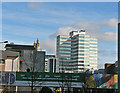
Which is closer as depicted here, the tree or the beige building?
the tree

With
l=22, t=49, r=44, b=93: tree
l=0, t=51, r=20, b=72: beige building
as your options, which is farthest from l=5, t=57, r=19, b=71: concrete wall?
l=22, t=49, r=44, b=93: tree

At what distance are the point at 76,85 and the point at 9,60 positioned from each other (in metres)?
21.9

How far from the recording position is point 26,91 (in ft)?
276

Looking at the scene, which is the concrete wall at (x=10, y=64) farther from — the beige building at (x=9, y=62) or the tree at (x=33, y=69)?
the tree at (x=33, y=69)

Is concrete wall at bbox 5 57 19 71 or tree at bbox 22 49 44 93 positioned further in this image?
concrete wall at bbox 5 57 19 71

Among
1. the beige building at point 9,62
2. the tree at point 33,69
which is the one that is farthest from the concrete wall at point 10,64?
the tree at point 33,69

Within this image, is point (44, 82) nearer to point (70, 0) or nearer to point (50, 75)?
point (50, 75)

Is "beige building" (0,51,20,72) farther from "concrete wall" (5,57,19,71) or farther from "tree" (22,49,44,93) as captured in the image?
"tree" (22,49,44,93)

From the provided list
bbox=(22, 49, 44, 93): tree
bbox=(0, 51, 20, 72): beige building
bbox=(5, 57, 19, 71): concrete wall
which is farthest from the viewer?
bbox=(5, 57, 19, 71): concrete wall

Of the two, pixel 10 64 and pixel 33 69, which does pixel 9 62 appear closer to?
pixel 10 64

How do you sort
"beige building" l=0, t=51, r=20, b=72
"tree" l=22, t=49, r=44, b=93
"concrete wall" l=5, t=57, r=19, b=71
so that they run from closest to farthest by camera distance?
"tree" l=22, t=49, r=44, b=93 → "beige building" l=0, t=51, r=20, b=72 → "concrete wall" l=5, t=57, r=19, b=71

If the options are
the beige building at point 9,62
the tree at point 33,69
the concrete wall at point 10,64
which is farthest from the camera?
the concrete wall at point 10,64

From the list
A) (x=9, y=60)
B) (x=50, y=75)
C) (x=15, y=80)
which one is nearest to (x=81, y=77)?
(x=50, y=75)

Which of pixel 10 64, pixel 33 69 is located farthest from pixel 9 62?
pixel 33 69
